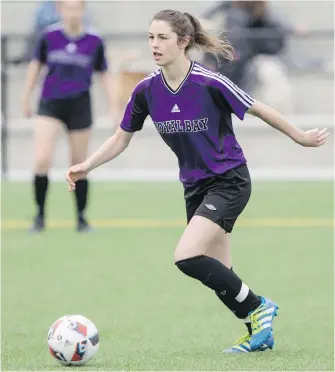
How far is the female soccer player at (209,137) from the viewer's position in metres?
6.26

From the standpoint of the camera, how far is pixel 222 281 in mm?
6211

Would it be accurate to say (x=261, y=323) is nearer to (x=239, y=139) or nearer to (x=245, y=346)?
(x=245, y=346)

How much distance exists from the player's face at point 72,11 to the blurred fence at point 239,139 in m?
5.48

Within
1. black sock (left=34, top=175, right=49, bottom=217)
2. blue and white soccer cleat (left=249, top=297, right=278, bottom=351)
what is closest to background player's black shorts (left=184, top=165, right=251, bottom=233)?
blue and white soccer cleat (left=249, top=297, right=278, bottom=351)

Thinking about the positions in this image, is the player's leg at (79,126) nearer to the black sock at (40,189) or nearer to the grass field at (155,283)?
the black sock at (40,189)

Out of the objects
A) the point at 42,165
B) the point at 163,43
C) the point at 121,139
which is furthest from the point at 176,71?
the point at 42,165

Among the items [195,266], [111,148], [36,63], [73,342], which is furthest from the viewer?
[36,63]

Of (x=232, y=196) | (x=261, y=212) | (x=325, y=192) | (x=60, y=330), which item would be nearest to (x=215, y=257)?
(x=232, y=196)

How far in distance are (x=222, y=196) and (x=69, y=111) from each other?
5299 millimetres

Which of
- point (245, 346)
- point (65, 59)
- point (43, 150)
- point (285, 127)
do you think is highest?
point (65, 59)

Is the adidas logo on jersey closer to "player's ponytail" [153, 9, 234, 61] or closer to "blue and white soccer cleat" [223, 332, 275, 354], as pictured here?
"player's ponytail" [153, 9, 234, 61]

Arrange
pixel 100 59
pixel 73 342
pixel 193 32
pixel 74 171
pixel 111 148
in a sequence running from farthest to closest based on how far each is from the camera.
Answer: pixel 100 59, pixel 111 148, pixel 74 171, pixel 193 32, pixel 73 342

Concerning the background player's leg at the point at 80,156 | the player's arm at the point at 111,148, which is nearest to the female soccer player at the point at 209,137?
the player's arm at the point at 111,148

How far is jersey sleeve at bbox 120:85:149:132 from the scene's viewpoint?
21.3 ft
